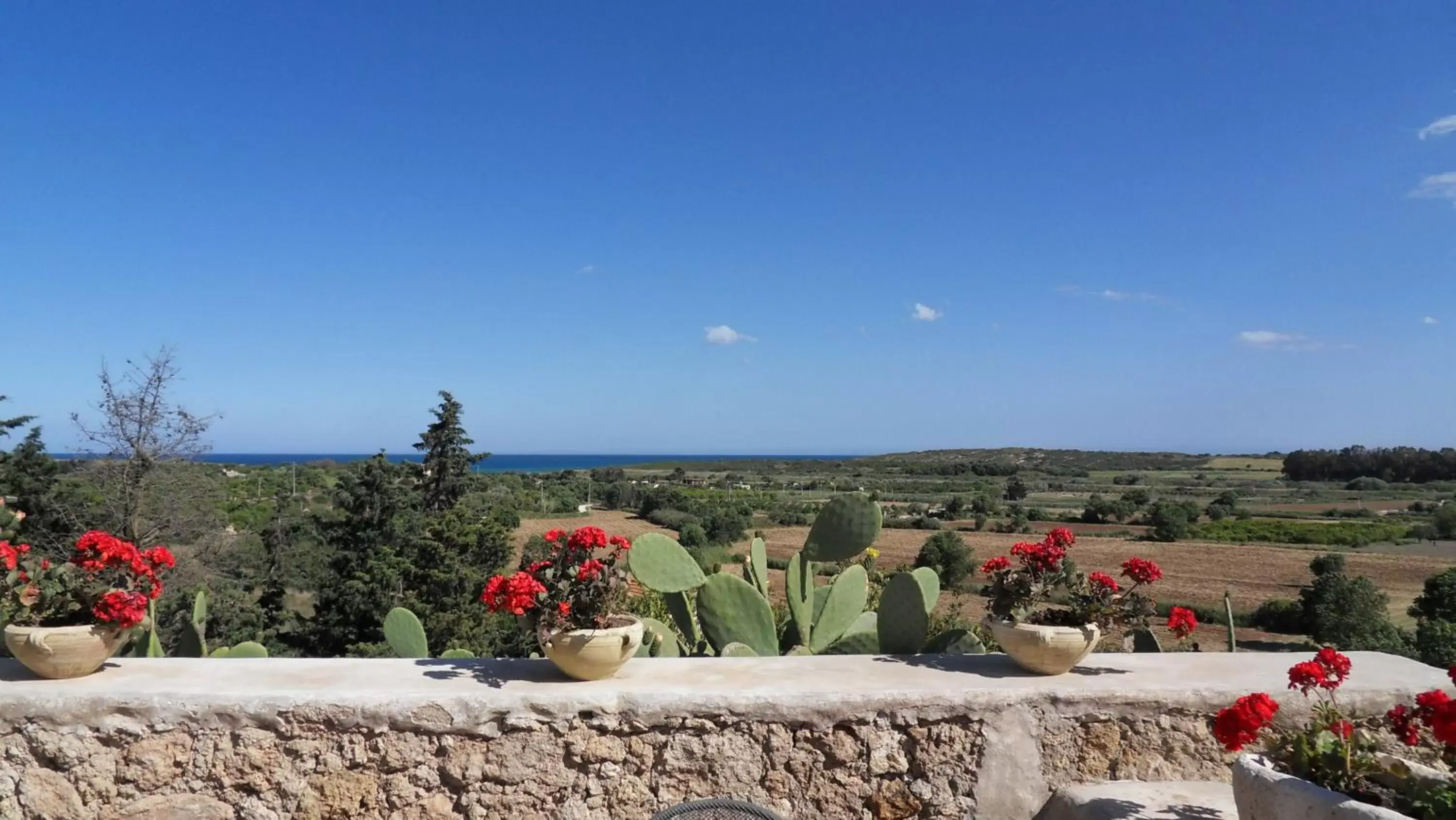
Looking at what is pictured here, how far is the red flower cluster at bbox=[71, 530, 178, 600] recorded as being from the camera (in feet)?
10.3

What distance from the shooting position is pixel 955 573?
53.4 feet

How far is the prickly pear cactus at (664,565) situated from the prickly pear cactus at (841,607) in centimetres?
85

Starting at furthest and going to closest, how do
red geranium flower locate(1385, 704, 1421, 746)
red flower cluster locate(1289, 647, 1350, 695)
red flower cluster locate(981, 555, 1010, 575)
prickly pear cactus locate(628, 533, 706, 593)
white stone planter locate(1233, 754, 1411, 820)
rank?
prickly pear cactus locate(628, 533, 706, 593) < red flower cluster locate(981, 555, 1010, 575) < red flower cluster locate(1289, 647, 1350, 695) < red geranium flower locate(1385, 704, 1421, 746) < white stone planter locate(1233, 754, 1411, 820)

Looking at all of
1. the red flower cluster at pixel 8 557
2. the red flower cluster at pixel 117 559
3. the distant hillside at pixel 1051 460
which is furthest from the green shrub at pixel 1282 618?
the distant hillside at pixel 1051 460

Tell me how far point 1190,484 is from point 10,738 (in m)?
51.6

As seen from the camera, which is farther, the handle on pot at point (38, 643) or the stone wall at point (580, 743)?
the handle on pot at point (38, 643)

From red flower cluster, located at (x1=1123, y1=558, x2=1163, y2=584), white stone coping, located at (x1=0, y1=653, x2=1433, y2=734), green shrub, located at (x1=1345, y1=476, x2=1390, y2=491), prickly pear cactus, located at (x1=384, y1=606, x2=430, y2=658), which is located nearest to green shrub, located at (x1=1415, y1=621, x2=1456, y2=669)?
white stone coping, located at (x1=0, y1=653, x2=1433, y2=734)

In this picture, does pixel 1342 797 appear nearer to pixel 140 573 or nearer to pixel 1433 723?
pixel 1433 723

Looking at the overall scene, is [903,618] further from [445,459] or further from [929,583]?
[445,459]

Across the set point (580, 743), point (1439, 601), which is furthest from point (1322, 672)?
point (1439, 601)

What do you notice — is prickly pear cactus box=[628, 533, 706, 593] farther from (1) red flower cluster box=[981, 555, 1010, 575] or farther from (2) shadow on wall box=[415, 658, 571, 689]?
(1) red flower cluster box=[981, 555, 1010, 575]

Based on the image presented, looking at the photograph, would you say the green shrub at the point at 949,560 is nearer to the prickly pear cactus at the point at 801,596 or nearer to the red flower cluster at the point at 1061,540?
the prickly pear cactus at the point at 801,596

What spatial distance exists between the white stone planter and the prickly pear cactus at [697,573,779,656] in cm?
224

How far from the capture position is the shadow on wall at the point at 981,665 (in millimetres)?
3279
